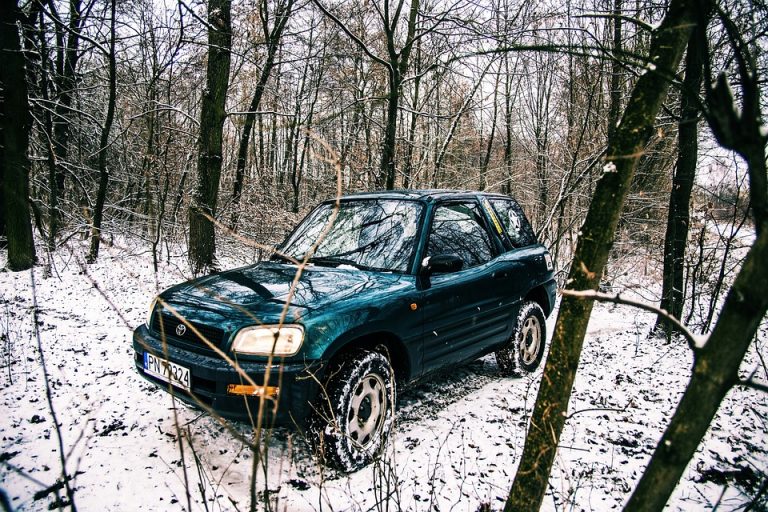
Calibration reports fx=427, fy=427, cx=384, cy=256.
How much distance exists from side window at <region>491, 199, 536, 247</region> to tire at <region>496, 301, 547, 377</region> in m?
0.75

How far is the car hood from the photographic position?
282 cm

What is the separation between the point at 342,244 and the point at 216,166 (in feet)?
18.0

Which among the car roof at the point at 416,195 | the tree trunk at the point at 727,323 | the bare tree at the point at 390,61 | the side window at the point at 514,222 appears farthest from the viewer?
the bare tree at the point at 390,61

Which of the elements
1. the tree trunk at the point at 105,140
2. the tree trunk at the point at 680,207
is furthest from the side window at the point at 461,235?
the tree trunk at the point at 105,140

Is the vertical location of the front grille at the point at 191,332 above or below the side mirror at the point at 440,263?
below

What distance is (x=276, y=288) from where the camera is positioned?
3.09 metres

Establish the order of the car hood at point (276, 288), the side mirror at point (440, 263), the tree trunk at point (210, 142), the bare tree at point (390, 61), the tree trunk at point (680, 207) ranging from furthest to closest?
1. the tree trunk at point (210, 142)
2. the bare tree at point (390, 61)
3. the tree trunk at point (680, 207)
4. the side mirror at point (440, 263)
5. the car hood at point (276, 288)

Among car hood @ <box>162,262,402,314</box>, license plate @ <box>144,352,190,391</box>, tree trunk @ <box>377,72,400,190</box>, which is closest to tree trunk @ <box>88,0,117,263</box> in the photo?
tree trunk @ <box>377,72,400,190</box>

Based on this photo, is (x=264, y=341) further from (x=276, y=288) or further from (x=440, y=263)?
(x=440, y=263)

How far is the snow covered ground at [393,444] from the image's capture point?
2545mm

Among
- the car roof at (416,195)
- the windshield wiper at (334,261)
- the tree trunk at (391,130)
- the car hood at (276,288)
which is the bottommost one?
the car hood at (276,288)

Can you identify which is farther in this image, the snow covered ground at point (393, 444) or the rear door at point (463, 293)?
the rear door at point (463, 293)

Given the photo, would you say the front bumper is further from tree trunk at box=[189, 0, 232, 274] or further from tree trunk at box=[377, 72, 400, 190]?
tree trunk at box=[189, 0, 232, 274]

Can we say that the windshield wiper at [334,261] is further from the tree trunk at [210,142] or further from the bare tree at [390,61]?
the tree trunk at [210,142]
